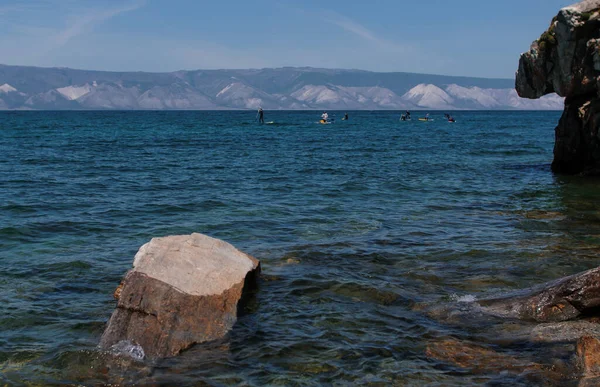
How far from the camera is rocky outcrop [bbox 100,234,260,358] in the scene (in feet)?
27.0

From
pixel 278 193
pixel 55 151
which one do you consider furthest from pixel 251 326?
pixel 55 151

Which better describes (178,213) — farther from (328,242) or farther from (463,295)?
(463,295)

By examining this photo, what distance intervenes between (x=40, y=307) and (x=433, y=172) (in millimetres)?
23337

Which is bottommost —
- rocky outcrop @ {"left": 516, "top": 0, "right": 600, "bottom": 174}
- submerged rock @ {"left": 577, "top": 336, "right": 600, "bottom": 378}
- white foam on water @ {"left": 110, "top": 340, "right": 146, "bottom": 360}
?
white foam on water @ {"left": 110, "top": 340, "right": 146, "bottom": 360}

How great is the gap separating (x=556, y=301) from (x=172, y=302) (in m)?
5.68

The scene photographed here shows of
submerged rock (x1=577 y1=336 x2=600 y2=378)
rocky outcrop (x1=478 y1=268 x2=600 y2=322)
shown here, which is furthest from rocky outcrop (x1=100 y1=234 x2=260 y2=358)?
submerged rock (x1=577 y1=336 x2=600 y2=378)

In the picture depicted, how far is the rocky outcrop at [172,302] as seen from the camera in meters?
8.22

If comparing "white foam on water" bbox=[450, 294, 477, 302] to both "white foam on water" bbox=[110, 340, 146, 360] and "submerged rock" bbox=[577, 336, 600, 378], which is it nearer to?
"submerged rock" bbox=[577, 336, 600, 378]

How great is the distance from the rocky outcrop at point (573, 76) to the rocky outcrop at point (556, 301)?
54.1 feet

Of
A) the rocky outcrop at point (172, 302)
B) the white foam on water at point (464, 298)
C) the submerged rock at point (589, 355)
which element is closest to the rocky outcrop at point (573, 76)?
the white foam on water at point (464, 298)

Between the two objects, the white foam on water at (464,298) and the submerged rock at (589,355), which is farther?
the white foam on water at (464,298)

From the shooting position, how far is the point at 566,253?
43.2 ft

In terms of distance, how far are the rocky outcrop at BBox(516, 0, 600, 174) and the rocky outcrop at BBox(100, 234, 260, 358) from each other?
63.8 ft

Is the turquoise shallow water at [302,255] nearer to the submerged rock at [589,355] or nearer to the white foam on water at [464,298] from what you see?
the white foam on water at [464,298]
